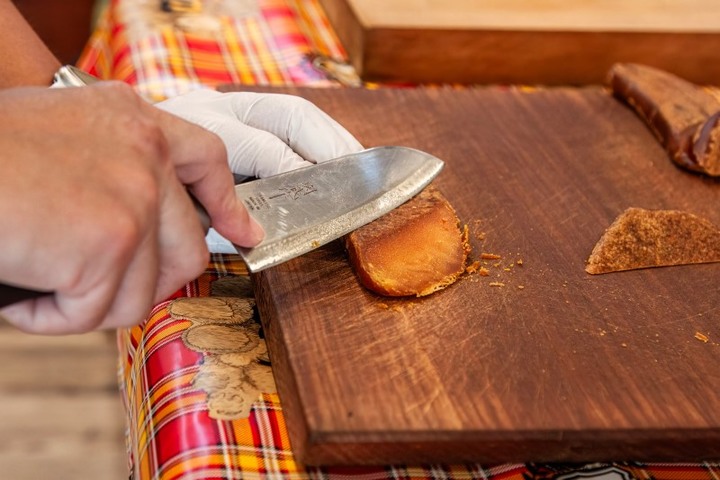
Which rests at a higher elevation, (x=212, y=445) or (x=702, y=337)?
(x=702, y=337)

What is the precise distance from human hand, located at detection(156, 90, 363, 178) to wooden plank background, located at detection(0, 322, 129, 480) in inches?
46.7

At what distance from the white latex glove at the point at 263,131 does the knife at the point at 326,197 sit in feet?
0.29

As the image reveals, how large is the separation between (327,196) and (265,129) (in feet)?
0.89

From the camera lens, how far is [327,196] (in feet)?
3.67

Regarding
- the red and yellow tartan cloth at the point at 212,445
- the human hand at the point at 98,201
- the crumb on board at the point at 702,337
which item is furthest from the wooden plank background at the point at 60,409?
the crumb on board at the point at 702,337

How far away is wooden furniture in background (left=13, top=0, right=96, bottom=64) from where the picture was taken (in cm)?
254

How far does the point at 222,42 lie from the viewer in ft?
6.39

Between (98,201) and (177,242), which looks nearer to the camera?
(98,201)

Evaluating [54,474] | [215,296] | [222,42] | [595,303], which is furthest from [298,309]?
[54,474]

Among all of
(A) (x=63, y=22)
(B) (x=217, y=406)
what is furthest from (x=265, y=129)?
(A) (x=63, y=22)

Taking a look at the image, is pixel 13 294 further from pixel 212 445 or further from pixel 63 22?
pixel 63 22

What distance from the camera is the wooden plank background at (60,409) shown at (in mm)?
2104

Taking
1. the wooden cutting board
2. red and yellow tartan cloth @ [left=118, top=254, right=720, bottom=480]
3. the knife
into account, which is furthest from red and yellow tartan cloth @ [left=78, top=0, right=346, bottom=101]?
red and yellow tartan cloth @ [left=118, top=254, right=720, bottom=480]

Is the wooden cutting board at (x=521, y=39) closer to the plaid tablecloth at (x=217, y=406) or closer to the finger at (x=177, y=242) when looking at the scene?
the plaid tablecloth at (x=217, y=406)
